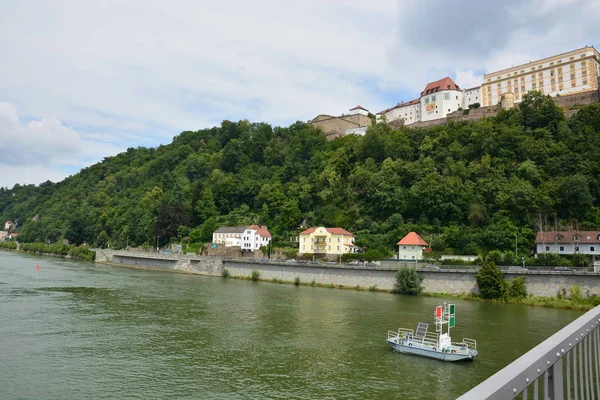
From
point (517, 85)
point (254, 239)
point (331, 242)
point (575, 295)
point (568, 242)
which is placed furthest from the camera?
point (517, 85)

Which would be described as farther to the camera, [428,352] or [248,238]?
[248,238]

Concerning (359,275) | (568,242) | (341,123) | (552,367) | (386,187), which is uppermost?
(341,123)

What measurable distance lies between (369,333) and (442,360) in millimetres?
5568

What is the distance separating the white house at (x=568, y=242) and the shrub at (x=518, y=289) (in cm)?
897

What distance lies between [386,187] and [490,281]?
86.6 ft

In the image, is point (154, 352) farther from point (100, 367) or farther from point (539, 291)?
point (539, 291)

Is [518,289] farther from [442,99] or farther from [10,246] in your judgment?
[10,246]

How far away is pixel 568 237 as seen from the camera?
4509 centimetres

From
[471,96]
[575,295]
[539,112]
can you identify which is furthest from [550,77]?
[575,295]

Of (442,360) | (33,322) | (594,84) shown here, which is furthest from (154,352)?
(594,84)

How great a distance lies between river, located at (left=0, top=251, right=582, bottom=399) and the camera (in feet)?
53.2

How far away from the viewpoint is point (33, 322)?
25.1 metres

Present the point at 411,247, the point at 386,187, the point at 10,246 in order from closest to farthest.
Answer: the point at 411,247 → the point at 386,187 → the point at 10,246

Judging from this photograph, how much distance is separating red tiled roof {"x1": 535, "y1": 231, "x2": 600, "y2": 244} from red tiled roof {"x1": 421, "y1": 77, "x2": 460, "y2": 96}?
46212 millimetres
